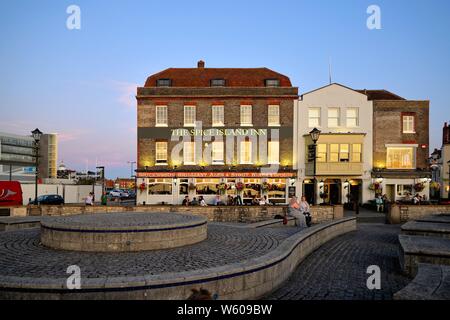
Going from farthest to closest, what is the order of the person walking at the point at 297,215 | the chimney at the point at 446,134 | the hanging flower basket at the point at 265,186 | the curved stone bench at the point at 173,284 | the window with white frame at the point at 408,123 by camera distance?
the chimney at the point at 446,134, the window with white frame at the point at 408,123, the hanging flower basket at the point at 265,186, the person walking at the point at 297,215, the curved stone bench at the point at 173,284

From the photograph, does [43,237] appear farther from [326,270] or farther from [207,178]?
[207,178]

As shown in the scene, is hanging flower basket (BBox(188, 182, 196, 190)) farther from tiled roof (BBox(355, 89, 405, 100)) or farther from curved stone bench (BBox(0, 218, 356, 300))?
curved stone bench (BBox(0, 218, 356, 300))

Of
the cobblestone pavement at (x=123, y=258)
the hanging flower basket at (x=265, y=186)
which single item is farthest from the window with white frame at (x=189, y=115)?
the cobblestone pavement at (x=123, y=258)

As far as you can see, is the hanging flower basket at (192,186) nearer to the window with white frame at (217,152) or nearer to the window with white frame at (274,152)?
the window with white frame at (217,152)

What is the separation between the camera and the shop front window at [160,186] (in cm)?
3133

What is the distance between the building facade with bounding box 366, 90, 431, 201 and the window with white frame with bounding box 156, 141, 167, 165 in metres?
21.3

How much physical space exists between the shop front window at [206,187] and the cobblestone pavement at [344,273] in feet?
61.0

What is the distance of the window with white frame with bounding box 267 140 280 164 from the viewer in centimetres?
3145

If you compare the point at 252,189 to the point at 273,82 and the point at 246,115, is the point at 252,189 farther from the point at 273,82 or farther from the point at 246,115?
the point at 273,82

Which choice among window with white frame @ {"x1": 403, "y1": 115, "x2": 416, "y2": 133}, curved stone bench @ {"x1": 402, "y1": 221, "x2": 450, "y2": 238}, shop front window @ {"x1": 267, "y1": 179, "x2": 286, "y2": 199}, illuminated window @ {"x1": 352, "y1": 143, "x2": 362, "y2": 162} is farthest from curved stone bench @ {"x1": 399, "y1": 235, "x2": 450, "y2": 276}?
window with white frame @ {"x1": 403, "y1": 115, "x2": 416, "y2": 133}

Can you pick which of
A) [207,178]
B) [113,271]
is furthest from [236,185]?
[113,271]

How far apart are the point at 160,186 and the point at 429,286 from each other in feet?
91.6

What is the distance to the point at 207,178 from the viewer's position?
3131 cm

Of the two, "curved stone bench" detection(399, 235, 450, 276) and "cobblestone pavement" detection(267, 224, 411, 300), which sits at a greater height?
"curved stone bench" detection(399, 235, 450, 276)
